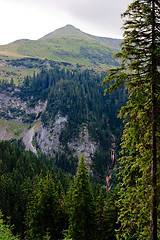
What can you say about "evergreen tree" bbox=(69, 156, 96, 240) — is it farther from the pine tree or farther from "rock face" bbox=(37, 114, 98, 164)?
"rock face" bbox=(37, 114, 98, 164)

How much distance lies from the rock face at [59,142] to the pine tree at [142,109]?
120545mm

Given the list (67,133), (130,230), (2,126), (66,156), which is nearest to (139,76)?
(130,230)

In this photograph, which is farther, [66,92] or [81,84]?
[81,84]

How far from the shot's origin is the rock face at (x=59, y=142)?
136000mm

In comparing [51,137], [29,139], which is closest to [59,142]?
[51,137]

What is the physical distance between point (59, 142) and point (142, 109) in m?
137

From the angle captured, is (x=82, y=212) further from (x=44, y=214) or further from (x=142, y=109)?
(x=142, y=109)

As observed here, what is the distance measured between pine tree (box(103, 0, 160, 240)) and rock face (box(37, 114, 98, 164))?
121m

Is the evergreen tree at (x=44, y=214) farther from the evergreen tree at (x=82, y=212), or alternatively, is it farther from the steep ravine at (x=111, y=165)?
the steep ravine at (x=111, y=165)

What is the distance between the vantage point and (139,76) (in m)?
9.91

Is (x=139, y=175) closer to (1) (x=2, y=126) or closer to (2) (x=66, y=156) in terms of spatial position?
(2) (x=66, y=156)

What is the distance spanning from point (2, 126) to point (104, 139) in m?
106

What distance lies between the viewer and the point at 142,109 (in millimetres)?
9961

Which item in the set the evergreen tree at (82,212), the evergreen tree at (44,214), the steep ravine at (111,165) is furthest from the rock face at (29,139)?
the evergreen tree at (82,212)
